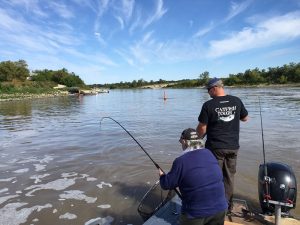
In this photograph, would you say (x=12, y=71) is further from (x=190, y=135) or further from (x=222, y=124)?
(x=190, y=135)

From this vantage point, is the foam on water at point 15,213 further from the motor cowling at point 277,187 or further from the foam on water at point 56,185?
the motor cowling at point 277,187

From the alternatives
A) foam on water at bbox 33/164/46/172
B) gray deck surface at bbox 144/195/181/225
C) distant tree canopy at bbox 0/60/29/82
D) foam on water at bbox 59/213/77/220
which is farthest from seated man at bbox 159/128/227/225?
distant tree canopy at bbox 0/60/29/82

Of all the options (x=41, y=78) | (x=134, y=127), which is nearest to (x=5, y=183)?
(x=134, y=127)

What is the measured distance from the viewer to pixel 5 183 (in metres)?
8.77

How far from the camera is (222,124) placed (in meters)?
5.39

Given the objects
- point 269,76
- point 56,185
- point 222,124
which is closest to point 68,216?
point 56,185

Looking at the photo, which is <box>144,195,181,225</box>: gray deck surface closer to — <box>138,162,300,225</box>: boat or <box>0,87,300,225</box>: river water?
<box>138,162,300,225</box>: boat

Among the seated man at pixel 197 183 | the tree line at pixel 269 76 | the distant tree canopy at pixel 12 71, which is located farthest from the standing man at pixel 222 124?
the tree line at pixel 269 76

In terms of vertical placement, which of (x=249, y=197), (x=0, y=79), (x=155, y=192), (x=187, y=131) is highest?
(x=0, y=79)

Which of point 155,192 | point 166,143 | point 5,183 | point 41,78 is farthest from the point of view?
point 41,78

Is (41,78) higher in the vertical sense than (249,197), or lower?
higher

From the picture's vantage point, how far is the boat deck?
4.65 metres

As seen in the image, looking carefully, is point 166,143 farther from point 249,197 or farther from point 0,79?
point 0,79

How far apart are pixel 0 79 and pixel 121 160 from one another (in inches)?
3430
